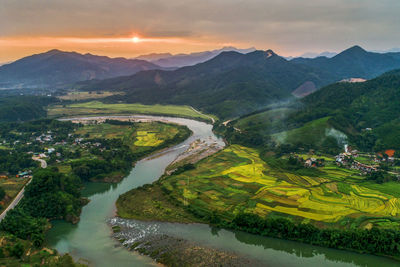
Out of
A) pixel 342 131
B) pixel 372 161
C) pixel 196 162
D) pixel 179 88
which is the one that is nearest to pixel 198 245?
pixel 196 162

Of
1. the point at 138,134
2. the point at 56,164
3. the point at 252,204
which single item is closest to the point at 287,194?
the point at 252,204

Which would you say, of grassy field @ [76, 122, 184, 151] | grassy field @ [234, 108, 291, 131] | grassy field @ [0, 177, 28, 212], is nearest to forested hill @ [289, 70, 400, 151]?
grassy field @ [234, 108, 291, 131]

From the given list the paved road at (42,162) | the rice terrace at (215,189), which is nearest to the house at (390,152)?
the rice terrace at (215,189)

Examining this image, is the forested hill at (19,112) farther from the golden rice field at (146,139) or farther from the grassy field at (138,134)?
the golden rice field at (146,139)

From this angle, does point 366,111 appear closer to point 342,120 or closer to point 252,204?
point 342,120

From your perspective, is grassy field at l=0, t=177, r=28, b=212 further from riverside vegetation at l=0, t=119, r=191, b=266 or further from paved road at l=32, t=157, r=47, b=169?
paved road at l=32, t=157, r=47, b=169

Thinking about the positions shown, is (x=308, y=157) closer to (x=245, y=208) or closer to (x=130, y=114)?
(x=245, y=208)
